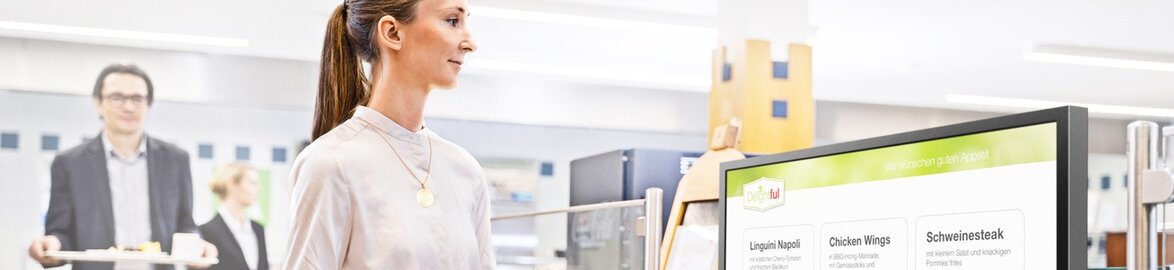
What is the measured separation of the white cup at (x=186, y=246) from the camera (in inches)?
352

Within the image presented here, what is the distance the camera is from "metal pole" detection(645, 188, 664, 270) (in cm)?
286

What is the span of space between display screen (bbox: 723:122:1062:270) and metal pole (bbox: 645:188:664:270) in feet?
2.12

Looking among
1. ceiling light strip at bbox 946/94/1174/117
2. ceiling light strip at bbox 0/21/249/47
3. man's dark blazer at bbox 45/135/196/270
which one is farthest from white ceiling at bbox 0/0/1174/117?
man's dark blazer at bbox 45/135/196/270

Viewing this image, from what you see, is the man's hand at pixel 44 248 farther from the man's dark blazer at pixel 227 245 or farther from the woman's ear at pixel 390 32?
the woman's ear at pixel 390 32

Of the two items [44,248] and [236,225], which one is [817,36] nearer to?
[236,225]

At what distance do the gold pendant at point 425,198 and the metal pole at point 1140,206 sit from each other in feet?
2.62

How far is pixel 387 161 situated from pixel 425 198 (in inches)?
2.2

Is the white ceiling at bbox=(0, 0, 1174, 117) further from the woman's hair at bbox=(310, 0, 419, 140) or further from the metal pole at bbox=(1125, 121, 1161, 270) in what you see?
the woman's hair at bbox=(310, 0, 419, 140)

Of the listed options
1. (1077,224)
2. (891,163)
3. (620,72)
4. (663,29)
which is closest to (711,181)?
(891,163)

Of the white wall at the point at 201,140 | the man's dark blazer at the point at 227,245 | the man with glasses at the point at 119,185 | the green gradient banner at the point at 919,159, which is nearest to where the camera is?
the green gradient banner at the point at 919,159

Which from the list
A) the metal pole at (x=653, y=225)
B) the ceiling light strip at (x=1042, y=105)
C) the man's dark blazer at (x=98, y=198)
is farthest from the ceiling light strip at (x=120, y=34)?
the metal pole at (x=653, y=225)

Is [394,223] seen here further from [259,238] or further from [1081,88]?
[1081,88]

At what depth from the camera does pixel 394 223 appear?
141cm

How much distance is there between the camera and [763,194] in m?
2.10
